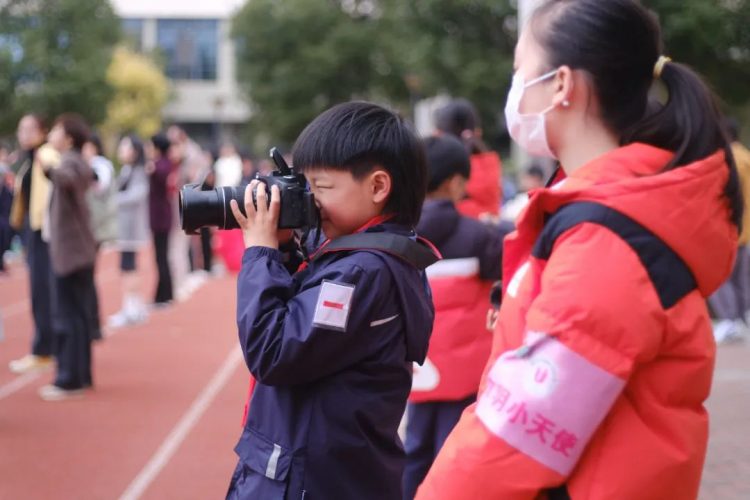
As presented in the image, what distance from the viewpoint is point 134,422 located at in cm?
688

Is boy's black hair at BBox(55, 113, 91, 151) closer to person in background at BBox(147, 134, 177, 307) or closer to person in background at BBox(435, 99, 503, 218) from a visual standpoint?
person in background at BBox(435, 99, 503, 218)

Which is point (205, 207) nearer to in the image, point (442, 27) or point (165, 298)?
point (165, 298)

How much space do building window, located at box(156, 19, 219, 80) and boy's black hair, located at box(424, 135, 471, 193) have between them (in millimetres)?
67979

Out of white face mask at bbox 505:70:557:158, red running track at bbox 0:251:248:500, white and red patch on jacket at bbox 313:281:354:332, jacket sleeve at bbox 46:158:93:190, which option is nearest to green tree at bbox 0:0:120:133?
red running track at bbox 0:251:248:500

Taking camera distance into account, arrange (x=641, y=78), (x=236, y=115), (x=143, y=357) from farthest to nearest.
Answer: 1. (x=236, y=115)
2. (x=143, y=357)
3. (x=641, y=78)

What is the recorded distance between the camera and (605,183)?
1.73 meters

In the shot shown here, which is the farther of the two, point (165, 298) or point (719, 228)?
point (165, 298)

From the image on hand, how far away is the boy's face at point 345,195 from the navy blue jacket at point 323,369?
67 mm

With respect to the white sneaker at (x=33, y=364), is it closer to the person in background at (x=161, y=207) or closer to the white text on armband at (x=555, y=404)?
the person in background at (x=161, y=207)

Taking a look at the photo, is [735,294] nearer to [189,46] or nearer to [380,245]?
[380,245]

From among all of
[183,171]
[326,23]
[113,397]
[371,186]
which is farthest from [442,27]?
[326,23]

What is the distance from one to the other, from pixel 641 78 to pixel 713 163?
0.22m

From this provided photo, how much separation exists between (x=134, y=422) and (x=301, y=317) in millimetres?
4783

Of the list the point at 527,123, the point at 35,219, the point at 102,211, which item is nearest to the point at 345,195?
the point at 527,123
